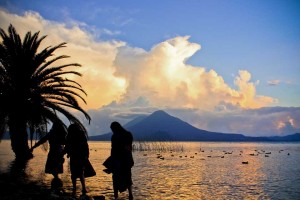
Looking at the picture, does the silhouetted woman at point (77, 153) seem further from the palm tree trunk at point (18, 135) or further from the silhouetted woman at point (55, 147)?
the palm tree trunk at point (18, 135)

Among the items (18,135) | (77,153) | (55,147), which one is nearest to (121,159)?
(77,153)

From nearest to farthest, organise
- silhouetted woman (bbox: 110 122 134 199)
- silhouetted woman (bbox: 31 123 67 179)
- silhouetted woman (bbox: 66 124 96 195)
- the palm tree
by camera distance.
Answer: silhouetted woman (bbox: 110 122 134 199) < silhouetted woman (bbox: 66 124 96 195) < silhouetted woman (bbox: 31 123 67 179) < the palm tree

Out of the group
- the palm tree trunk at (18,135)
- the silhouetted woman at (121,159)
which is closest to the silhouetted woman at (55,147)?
the silhouetted woman at (121,159)

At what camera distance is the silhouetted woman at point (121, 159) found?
9141 millimetres

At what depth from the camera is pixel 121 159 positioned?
924cm

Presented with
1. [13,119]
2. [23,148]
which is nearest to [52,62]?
[13,119]

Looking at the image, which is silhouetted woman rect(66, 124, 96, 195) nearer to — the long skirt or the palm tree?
the long skirt

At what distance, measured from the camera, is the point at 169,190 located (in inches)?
552

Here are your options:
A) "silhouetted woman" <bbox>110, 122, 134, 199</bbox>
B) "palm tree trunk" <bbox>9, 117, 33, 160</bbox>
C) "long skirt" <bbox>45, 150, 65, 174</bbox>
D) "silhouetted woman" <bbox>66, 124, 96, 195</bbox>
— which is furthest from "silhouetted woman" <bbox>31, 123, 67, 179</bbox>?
"palm tree trunk" <bbox>9, 117, 33, 160</bbox>

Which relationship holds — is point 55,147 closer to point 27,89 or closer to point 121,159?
point 121,159

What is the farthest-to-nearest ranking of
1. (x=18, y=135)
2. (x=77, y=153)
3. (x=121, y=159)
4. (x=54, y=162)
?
(x=18, y=135), (x=54, y=162), (x=77, y=153), (x=121, y=159)

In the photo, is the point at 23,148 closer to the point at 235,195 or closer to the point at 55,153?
the point at 55,153

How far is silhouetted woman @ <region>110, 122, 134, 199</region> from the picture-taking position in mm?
9141

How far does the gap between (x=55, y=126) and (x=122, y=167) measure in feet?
11.1
